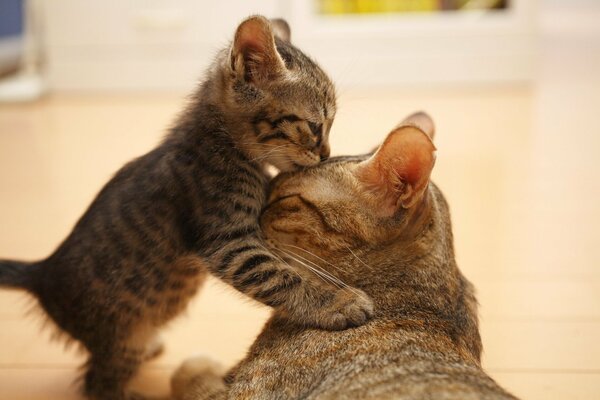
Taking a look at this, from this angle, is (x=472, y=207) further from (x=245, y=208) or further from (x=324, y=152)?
(x=245, y=208)

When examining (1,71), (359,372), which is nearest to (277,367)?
(359,372)

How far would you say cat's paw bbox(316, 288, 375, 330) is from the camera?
1.94 meters

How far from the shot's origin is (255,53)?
2.30 meters

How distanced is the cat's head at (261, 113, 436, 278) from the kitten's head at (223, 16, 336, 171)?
0.18m

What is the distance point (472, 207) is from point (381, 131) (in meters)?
1.48

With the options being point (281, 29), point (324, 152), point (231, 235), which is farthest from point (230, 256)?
point (281, 29)

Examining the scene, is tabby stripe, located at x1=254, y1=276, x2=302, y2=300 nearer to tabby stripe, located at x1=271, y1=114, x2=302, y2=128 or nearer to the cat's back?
the cat's back

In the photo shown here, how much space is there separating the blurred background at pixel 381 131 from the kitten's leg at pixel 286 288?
0.25m

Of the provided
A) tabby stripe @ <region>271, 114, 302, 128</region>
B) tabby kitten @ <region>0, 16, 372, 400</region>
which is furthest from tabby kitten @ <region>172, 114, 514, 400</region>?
tabby stripe @ <region>271, 114, 302, 128</region>

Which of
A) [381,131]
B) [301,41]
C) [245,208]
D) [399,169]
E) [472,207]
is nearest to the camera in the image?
[399,169]

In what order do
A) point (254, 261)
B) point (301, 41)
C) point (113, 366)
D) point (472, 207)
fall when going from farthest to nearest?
point (301, 41), point (472, 207), point (113, 366), point (254, 261)

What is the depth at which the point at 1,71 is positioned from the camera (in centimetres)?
732

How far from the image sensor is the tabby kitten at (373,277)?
5.79 ft

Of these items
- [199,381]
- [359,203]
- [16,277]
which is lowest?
[199,381]
